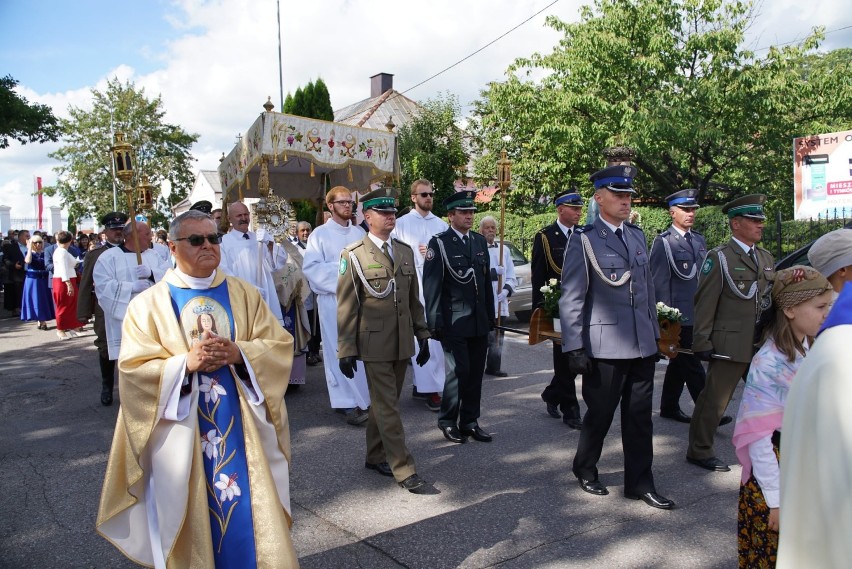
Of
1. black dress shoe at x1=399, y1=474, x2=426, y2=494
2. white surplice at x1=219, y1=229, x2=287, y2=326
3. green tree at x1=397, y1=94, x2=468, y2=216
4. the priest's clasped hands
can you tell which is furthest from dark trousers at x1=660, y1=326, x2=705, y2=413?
green tree at x1=397, y1=94, x2=468, y2=216

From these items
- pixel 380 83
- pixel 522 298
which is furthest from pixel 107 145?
pixel 522 298

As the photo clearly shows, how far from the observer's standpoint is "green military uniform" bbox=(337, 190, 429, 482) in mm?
4832

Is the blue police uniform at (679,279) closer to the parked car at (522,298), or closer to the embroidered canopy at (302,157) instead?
the embroidered canopy at (302,157)

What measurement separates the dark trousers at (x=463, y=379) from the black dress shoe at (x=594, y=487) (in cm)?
136

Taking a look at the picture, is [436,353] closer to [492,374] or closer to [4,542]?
[492,374]

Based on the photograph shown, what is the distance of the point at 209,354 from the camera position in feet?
9.54

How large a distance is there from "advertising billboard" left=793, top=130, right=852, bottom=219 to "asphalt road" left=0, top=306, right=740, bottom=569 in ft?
35.0

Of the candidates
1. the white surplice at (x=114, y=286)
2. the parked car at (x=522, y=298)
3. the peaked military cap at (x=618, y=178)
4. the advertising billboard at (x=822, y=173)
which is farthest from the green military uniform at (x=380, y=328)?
the advertising billboard at (x=822, y=173)

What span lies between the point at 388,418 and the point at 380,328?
64cm

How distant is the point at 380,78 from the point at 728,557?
4386 centimetres

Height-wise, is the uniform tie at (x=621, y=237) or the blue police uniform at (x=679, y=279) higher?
the uniform tie at (x=621, y=237)

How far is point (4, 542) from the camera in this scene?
4.17 m

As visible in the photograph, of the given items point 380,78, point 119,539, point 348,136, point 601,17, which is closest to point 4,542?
point 119,539

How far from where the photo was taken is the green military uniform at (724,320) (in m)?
5.05
